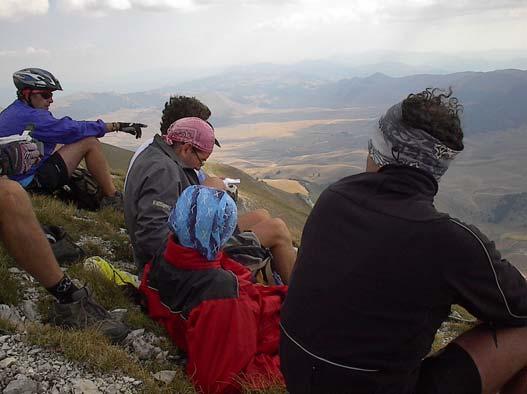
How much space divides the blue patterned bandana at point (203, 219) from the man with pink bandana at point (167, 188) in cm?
100

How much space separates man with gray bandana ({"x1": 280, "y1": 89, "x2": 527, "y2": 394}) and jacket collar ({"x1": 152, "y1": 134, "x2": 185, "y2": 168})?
354cm

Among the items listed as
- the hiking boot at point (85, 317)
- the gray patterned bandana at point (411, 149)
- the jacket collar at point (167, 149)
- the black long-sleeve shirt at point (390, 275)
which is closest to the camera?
the black long-sleeve shirt at point (390, 275)

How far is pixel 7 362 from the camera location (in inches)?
178

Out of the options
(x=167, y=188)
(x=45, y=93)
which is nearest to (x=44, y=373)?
(x=167, y=188)

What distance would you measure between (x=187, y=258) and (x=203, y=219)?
1.63ft

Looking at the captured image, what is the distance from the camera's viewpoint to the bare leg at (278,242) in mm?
6977

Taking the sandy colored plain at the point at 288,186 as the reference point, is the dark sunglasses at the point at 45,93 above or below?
above

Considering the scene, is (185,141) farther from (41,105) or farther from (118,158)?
(118,158)

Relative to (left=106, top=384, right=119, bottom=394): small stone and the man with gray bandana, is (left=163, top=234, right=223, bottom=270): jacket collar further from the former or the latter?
the man with gray bandana

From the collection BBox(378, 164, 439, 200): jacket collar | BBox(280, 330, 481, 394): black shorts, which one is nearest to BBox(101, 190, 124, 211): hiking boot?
BBox(280, 330, 481, 394): black shorts

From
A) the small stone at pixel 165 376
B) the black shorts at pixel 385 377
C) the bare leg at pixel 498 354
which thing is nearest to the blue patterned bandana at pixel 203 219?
the small stone at pixel 165 376

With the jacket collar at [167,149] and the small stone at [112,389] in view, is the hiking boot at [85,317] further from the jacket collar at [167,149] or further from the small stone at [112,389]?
the jacket collar at [167,149]

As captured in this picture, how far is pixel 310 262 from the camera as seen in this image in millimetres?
3459

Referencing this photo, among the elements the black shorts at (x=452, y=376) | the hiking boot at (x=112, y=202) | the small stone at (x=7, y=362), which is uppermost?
the black shorts at (x=452, y=376)
